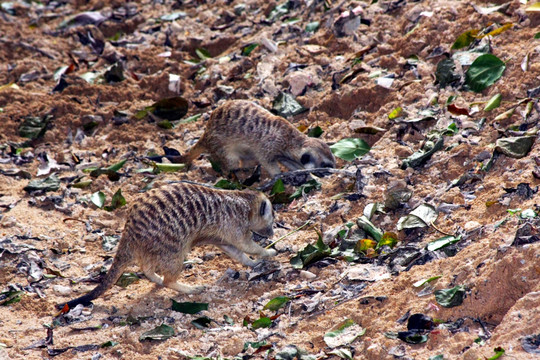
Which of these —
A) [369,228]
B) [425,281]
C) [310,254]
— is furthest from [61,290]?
[425,281]

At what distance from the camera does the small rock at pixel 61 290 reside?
4.46 metres

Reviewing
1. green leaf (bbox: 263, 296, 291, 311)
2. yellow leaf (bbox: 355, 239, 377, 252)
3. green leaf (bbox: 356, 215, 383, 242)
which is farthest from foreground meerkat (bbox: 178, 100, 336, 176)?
green leaf (bbox: 263, 296, 291, 311)

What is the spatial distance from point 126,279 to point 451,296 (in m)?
2.44

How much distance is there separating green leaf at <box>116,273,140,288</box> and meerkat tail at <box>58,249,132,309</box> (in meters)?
0.36

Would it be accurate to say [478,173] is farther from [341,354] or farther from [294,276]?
[341,354]

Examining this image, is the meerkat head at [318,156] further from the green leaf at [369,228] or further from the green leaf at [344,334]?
the green leaf at [344,334]

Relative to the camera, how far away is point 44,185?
226 inches

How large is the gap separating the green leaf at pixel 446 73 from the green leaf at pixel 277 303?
102 inches

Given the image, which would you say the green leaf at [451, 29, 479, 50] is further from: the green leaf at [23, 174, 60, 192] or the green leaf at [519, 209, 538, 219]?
the green leaf at [23, 174, 60, 192]

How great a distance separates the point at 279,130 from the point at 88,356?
285cm

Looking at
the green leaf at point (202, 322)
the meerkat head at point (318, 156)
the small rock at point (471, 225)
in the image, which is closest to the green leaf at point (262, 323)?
the green leaf at point (202, 322)

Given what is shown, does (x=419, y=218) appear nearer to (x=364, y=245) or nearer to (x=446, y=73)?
(x=364, y=245)

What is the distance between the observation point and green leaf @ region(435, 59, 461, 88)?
5.45 meters

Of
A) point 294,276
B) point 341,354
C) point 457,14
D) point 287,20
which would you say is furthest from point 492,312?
point 287,20
